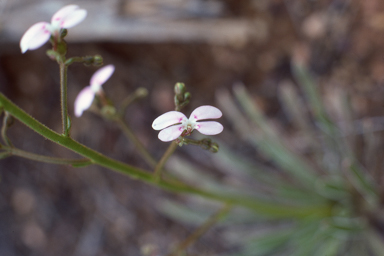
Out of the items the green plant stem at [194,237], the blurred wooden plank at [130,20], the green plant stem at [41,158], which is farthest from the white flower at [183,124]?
the blurred wooden plank at [130,20]

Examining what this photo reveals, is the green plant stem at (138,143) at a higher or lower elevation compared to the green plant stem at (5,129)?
higher

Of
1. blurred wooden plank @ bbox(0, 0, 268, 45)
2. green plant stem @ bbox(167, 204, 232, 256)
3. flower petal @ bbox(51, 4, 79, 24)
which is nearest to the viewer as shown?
flower petal @ bbox(51, 4, 79, 24)

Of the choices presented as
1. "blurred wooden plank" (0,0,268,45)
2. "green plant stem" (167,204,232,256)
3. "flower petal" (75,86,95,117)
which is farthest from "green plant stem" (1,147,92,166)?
"blurred wooden plank" (0,0,268,45)

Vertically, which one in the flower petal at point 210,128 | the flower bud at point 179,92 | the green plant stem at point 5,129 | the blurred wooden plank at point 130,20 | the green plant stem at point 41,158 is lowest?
the green plant stem at point 41,158

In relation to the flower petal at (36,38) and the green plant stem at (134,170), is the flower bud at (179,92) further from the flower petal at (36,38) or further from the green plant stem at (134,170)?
the flower petal at (36,38)

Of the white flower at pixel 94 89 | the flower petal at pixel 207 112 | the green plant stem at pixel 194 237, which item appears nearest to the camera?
the flower petal at pixel 207 112

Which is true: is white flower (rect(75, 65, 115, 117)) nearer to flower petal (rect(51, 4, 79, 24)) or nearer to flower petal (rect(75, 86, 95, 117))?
flower petal (rect(75, 86, 95, 117))

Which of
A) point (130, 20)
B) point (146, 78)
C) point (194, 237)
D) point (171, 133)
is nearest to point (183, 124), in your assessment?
point (171, 133)

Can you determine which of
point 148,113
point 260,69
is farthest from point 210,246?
point 260,69
